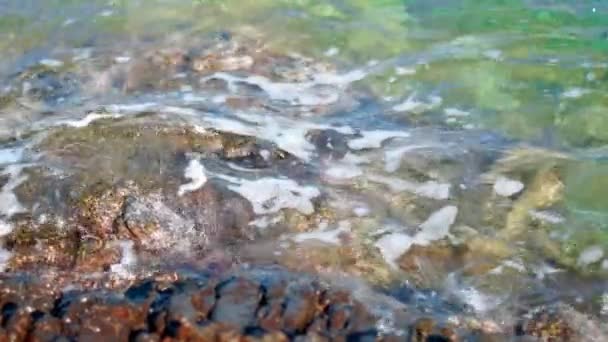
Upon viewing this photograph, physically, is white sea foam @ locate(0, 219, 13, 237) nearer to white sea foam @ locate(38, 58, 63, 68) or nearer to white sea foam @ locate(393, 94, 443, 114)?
white sea foam @ locate(38, 58, 63, 68)

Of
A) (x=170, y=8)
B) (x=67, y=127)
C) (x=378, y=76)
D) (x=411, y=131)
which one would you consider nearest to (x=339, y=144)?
(x=411, y=131)

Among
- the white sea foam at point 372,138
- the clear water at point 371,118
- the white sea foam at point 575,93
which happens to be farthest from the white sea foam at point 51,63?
the white sea foam at point 575,93

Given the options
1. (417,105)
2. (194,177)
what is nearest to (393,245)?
(194,177)

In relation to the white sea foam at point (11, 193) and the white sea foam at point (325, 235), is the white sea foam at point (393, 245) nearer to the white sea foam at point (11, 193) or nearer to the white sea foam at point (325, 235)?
the white sea foam at point (325, 235)

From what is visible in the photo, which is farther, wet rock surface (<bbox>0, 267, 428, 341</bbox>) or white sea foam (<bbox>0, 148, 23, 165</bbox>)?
white sea foam (<bbox>0, 148, 23, 165</bbox>)

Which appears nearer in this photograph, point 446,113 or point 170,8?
point 446,113

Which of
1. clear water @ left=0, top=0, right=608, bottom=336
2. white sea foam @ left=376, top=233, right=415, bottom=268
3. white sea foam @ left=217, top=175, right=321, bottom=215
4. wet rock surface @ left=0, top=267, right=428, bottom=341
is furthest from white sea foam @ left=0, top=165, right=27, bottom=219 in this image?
white sea foam @ left=376, top=233, right=415, bottom=268

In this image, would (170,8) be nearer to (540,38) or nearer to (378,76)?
(378,76)
